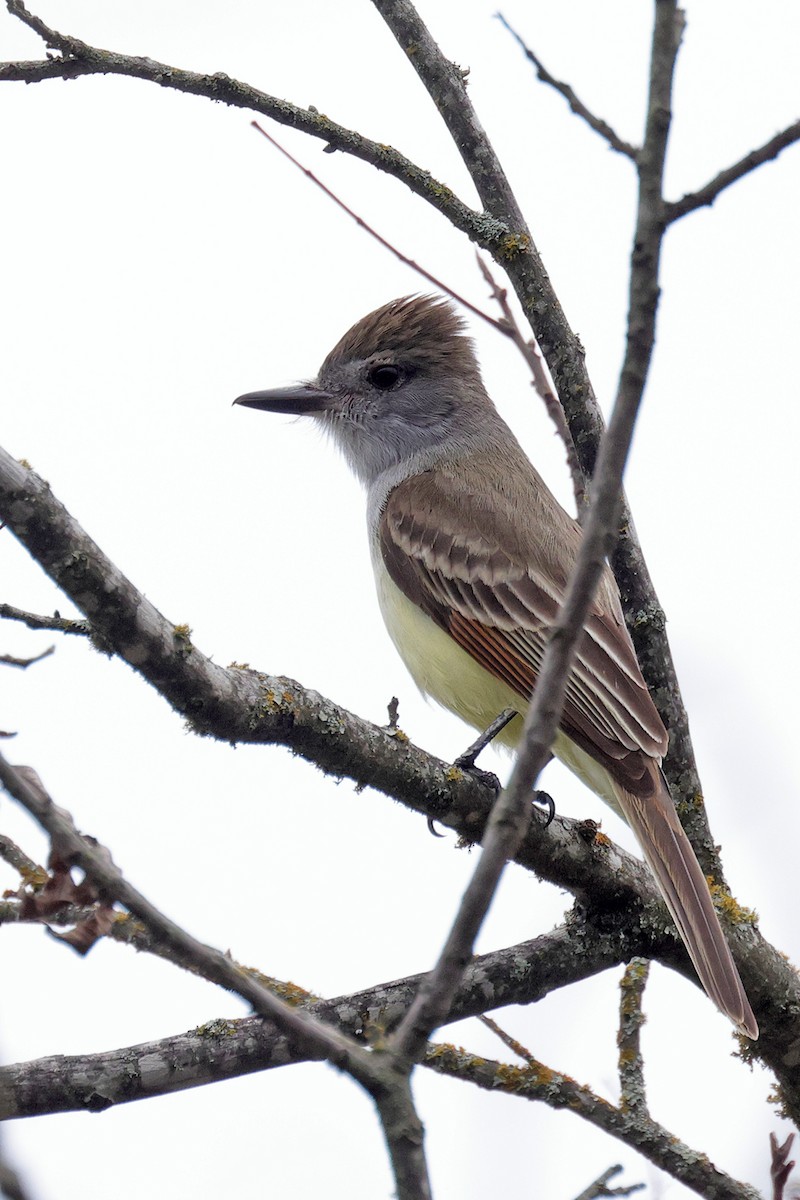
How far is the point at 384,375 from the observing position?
752 cm

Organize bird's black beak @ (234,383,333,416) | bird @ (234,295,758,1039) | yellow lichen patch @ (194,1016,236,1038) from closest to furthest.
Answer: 1. yellow lichen patch @ (194,1016,236,1038)
2. bird @ (234,295,758,1039)
3. bird's black beak @ (234,383,333,416)

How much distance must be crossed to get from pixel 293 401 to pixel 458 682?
2.40m

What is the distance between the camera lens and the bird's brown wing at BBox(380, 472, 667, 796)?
16.8 ft

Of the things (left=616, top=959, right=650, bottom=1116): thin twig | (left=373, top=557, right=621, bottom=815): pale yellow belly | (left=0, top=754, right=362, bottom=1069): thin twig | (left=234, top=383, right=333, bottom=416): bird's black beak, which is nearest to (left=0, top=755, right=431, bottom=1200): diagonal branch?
(left=0, top=754, right=362, bottom=1069): thin twig

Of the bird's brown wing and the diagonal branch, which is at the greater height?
the bird's brown wing

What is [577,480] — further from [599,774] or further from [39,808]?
[39,808]

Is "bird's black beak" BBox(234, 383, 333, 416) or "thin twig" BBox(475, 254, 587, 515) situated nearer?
"thin twig" BBox(475, 254, 587, 515)

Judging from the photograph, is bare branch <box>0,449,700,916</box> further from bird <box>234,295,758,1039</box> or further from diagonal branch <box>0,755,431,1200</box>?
diagonal branch <box>0,755,431,1200</box>

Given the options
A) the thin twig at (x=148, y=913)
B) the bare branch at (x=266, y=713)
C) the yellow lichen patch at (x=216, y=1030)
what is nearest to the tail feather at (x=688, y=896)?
the bare branch at (x=266, y=713)

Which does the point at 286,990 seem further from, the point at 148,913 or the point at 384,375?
the point at 384,375

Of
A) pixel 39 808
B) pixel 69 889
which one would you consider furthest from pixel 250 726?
pixel 39 808

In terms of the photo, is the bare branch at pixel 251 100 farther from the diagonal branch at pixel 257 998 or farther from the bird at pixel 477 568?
the diagonal branch at pixel 257 998

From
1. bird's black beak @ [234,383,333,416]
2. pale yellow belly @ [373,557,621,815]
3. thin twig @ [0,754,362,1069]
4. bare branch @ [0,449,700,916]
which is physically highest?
bird's black beak @ [234,383,333,416]

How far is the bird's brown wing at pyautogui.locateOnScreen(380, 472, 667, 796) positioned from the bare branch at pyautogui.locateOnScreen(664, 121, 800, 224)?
8.39 feet
